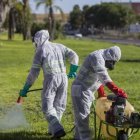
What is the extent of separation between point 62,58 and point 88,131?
1462mm

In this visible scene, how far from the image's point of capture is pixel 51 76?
8523 millimetres

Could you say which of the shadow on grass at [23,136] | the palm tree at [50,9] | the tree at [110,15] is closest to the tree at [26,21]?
the palm tree at [50,9]

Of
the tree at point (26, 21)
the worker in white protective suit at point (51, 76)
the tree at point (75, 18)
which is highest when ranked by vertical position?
the worker in white protective suit at point (51, 76)

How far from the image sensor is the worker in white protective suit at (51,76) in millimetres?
8484

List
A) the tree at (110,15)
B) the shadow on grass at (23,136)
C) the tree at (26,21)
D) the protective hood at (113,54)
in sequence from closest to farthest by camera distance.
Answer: the protective hood at (113,54) < the shadow on grass at (23,136) < the tree at (26,21) < the tree at (110,15)

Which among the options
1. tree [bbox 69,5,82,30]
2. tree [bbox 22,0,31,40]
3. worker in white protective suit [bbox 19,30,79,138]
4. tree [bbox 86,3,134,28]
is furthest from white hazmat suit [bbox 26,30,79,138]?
tree [bbox 69,5,82,30]

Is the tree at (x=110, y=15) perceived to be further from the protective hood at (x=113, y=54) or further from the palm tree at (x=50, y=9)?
the protective hood at (x=113, y=54)

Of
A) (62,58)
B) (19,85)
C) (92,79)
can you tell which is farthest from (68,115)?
(19,85)

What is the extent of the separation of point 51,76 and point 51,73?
51mm

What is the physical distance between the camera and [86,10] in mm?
140875

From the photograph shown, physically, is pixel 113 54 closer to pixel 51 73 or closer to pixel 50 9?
pixel 51 73

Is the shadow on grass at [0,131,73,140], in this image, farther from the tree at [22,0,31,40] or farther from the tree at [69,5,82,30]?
the tree at [69,5,82,30]

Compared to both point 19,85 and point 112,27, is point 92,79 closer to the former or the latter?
point 19,85

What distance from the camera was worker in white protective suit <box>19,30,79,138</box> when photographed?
8.48 meters
